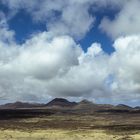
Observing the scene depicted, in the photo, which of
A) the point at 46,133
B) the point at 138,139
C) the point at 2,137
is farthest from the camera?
the point at 46,133

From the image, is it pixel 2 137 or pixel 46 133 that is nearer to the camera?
pixel 2 137

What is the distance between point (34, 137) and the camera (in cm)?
8300

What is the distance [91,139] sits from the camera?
78.0m

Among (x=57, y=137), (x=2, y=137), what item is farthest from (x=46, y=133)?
(x=2, y=137)

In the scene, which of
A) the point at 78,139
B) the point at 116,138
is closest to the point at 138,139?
the point at 116,138

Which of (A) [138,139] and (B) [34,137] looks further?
(B) [34,137]

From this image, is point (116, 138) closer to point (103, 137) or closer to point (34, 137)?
point (103, 137)

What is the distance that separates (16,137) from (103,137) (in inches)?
763

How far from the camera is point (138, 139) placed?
246 ft

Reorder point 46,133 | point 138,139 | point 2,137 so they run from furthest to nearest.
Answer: point 46,133, point 2,137, point 138,139

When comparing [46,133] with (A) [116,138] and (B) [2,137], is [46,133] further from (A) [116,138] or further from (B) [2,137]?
(A) [116,138]

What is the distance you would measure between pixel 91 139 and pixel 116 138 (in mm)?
5284

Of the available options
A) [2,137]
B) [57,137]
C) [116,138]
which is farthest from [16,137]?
[116,138]

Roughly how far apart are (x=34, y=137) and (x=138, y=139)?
76.3 feet
